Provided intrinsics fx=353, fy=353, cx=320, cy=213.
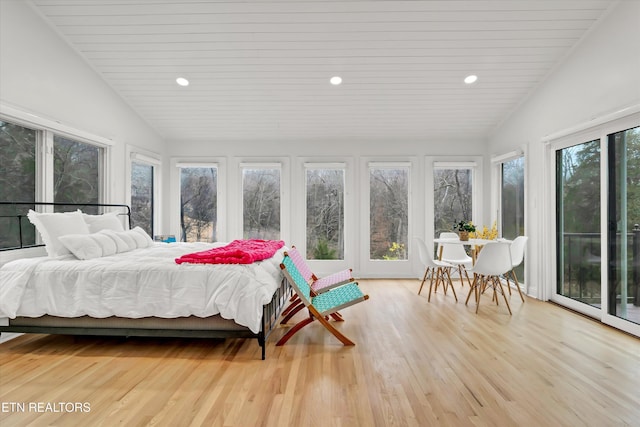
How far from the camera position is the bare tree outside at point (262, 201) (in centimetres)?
583

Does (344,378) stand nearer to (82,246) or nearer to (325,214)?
(82,246)

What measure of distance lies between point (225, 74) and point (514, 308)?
168 inches

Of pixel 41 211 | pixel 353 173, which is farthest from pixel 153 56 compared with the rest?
pixel 353 173

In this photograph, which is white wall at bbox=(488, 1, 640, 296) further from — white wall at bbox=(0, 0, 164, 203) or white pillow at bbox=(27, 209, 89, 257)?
white wall at bbox=(0, 0, 164, 203)

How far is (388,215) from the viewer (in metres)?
5.79

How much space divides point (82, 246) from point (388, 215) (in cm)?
422

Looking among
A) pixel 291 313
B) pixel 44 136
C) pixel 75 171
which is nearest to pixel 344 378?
pixel 291 313

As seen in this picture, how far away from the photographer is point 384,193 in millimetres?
5797

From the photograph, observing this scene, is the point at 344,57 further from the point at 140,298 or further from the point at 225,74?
the point at 140,298

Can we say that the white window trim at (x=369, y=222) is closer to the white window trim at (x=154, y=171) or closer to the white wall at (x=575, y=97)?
the white wall at (x=575, y=97)

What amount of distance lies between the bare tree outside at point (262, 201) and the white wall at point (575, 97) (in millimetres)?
3553

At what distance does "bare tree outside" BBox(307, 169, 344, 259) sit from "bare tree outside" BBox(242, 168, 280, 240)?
546mm

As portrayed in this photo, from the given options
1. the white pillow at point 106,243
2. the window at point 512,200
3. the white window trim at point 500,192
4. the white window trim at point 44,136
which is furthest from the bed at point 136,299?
the window at point 512,200

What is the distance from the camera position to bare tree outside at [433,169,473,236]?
5797 mm
